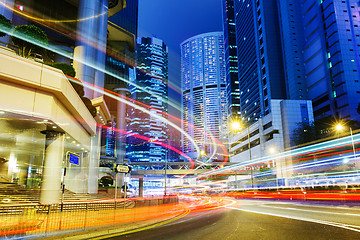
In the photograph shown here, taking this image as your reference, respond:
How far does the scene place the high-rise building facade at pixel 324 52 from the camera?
8800 centimetres

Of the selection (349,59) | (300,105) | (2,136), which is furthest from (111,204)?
(349,59)

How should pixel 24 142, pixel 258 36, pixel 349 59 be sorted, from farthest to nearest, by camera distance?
pixel 258 36, pixel 349 59, pixel 24 142

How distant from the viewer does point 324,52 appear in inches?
3826

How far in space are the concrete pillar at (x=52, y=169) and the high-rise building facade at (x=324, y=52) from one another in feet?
288

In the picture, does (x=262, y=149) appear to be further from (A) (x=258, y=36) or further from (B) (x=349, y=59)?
(A) (x=258, y=36)

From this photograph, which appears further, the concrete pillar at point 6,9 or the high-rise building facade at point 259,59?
the high-rise building facade at point 259,59

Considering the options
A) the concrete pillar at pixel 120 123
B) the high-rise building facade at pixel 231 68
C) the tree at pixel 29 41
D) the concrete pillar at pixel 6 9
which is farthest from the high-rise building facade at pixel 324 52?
the tree at pixel 29 41

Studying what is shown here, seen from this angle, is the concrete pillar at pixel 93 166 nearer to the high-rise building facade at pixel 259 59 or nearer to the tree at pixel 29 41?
the tree at pixel 29 41

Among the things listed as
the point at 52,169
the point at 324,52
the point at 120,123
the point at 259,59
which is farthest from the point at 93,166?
the point at 259,59

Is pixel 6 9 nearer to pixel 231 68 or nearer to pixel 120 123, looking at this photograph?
pixel 120 123

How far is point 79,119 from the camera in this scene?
23453mm

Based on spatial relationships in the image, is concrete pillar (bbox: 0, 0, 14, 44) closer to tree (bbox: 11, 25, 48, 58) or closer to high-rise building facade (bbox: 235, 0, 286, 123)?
tree (bbox: 11, 25, 48, 58)

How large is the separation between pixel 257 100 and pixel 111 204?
384 feet

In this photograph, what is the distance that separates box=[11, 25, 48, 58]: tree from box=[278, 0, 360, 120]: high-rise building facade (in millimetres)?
88624
